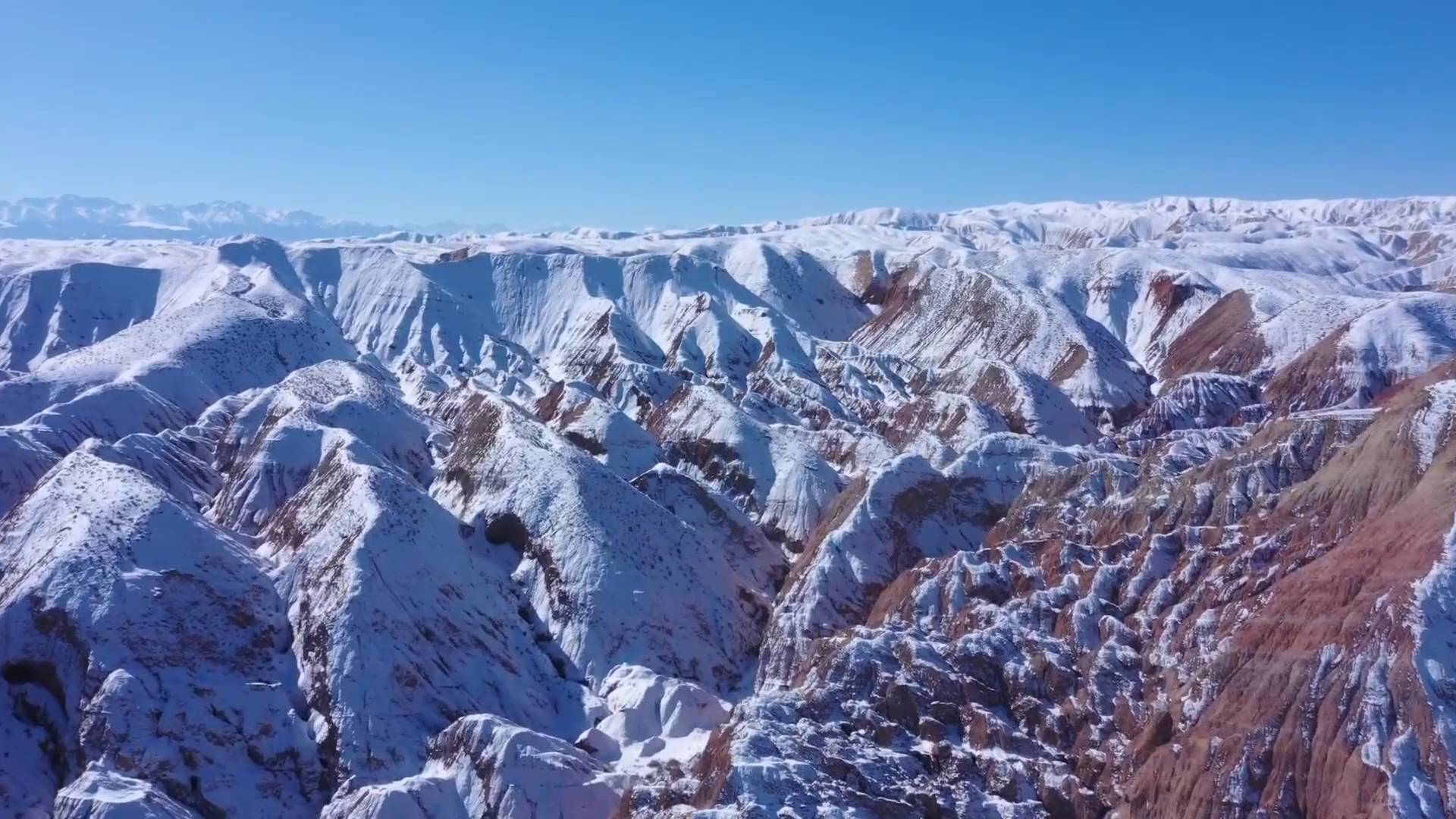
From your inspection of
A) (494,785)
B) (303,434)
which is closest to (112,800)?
(494,785)

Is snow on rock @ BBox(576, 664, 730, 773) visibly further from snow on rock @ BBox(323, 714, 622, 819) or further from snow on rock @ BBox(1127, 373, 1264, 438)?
snow on rock @ BBox(1127, 373, 1264, 438)

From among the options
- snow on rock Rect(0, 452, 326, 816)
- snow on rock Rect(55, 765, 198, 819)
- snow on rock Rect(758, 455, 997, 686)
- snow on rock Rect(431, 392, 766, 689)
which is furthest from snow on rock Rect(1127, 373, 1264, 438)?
snow on rock Rect(55, 765, 198, 819)

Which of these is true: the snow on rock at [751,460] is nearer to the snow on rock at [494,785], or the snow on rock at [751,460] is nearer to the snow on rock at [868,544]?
the snow on rock at [868,544]

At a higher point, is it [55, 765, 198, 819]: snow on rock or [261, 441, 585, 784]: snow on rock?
[261, 441, 585, 784]: snow on rock

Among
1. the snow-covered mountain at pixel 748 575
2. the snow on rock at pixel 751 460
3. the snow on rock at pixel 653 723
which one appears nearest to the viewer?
the snow-covered mountain at pixel 748 575

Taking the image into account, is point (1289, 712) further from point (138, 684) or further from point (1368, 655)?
point (138, 684)

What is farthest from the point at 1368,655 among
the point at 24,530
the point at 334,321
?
the point at 334,321

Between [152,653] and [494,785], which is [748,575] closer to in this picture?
[494,785]

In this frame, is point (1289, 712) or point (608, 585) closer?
point (1289, 712)

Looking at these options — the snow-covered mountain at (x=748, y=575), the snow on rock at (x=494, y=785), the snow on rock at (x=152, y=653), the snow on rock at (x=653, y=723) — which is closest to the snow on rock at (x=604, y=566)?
the snow-covered mountain at (x=748, y=575)
